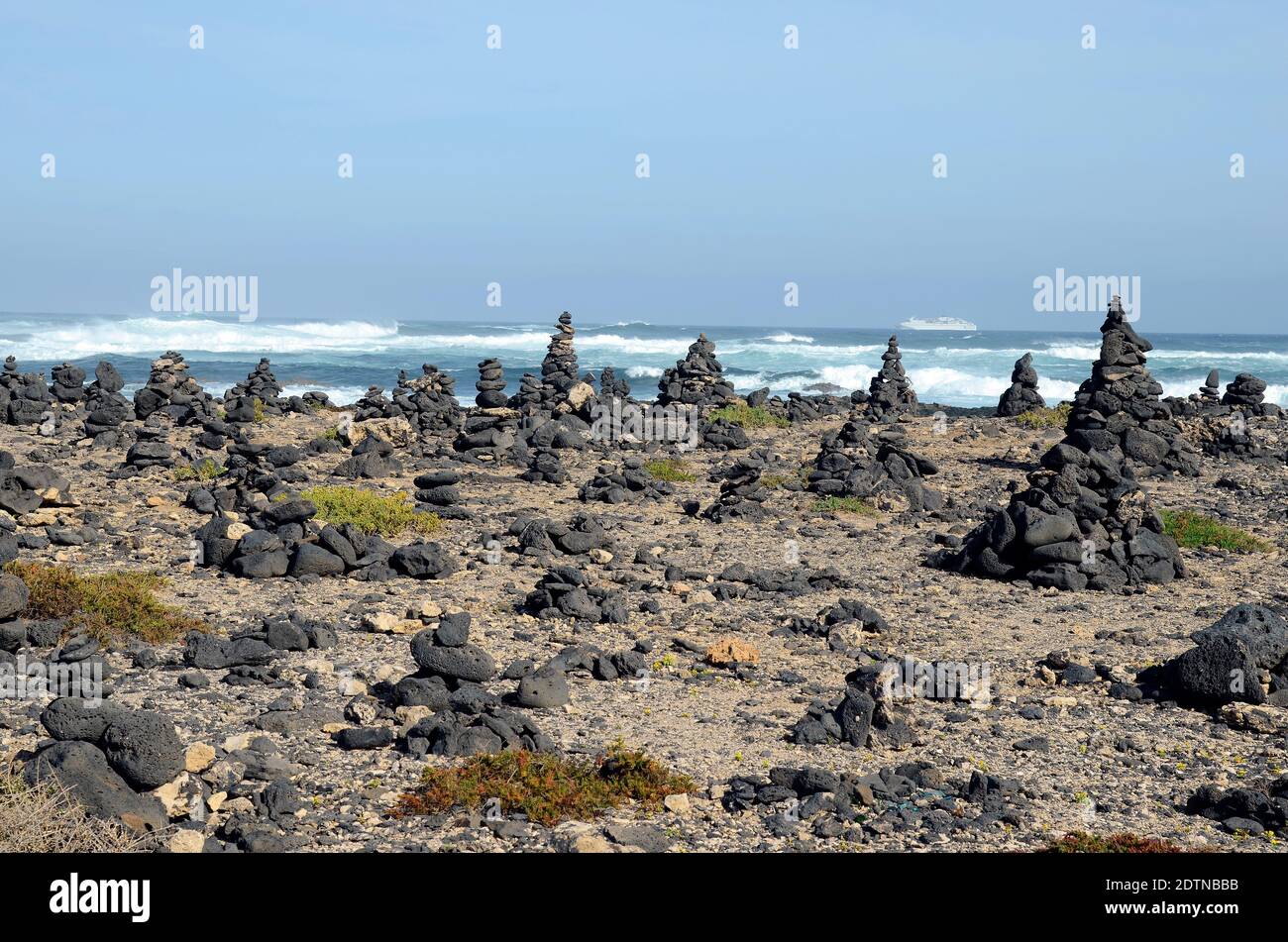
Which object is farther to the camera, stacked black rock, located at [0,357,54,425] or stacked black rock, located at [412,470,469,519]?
stacked black rock, located at [0,357,54,425]

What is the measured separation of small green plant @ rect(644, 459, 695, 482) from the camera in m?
26.7

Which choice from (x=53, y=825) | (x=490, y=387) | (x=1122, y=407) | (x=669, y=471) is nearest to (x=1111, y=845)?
(x=53, y=825)

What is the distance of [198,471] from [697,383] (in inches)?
788

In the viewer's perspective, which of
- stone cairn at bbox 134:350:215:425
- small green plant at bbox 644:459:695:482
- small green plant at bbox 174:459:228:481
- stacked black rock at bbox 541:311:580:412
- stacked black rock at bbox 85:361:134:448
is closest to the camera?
small green plant at bbox 174:459:228:481

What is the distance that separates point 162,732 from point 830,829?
17.1 feet

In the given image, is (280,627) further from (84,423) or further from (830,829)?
(84,423)

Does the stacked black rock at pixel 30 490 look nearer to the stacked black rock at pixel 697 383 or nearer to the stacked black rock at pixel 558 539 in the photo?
the stacked black rock at pixel 558 539

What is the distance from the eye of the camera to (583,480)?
26359 millimetres

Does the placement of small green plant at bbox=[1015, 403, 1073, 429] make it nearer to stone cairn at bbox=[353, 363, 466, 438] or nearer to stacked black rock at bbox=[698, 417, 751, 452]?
stacked black rock at bbox=[698, 417, 751, 452]

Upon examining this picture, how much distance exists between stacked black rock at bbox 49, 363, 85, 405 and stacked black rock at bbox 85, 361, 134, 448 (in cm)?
32

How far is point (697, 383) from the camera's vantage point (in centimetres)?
4056

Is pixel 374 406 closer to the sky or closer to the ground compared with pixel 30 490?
closer to the sky

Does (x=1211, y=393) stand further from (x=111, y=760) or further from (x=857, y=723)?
(x=111, y=760)

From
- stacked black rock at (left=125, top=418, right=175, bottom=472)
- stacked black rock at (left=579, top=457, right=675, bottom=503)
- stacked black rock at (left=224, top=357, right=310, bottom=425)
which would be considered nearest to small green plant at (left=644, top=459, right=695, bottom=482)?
stacked black rock at (left=579, top=457, right=675, bottom=503)
